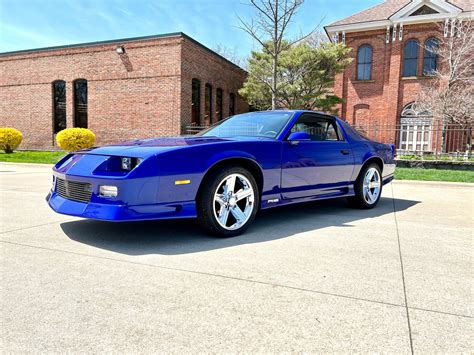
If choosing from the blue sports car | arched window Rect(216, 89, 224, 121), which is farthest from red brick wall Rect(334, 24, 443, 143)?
the blue sports car

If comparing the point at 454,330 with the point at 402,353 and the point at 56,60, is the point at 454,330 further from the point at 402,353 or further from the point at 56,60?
the point at 56,60

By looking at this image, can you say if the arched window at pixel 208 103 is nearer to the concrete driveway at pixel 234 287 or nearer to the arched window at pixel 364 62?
the arched window at pixel 364 62

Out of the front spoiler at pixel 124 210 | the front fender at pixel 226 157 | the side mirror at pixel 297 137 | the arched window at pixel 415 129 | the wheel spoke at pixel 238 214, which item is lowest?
the wheel spoke at pixel 238 214

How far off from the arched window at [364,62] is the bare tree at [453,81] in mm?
3394

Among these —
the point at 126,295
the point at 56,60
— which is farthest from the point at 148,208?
the point at 56,60

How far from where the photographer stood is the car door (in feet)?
14.5

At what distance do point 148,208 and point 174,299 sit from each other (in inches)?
46.0

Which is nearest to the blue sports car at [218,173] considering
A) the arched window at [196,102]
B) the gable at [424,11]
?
the arched window at [196,102]

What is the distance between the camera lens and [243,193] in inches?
156

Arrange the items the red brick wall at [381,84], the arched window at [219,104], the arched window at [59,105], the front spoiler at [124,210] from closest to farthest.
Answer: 1. the front spoiler at [124,210]
2. the arched window at [59,105]
3. the arched window at [219,104]
4. the red brick wall at [381,84]

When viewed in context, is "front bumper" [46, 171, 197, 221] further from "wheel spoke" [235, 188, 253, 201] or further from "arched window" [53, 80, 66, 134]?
"arched window" [53, 80, 66, 134]

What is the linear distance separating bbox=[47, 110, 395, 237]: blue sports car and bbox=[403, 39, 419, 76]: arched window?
21189 millimetres

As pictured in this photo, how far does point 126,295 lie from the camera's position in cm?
241

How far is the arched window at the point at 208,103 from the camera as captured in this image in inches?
750
